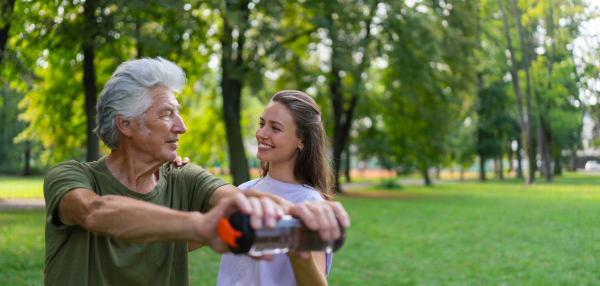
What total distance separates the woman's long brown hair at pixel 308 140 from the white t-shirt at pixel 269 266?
0.15 m

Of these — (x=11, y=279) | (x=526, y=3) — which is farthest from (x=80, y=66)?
(x=526, y=3)

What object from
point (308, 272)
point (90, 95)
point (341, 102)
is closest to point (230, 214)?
point (308, 272)

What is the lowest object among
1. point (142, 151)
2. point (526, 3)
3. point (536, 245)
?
point (536, 245)

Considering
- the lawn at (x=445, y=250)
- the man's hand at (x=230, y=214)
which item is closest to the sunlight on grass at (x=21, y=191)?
the lawn at (x=445, y=250)

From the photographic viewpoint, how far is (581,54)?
31.6 metres

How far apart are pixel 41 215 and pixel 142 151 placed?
13590mm

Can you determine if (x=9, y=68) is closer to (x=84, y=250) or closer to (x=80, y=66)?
(x=80, y=66)

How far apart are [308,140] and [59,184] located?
134 cm

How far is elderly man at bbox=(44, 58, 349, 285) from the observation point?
1.54 meters

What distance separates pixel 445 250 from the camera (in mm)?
9633

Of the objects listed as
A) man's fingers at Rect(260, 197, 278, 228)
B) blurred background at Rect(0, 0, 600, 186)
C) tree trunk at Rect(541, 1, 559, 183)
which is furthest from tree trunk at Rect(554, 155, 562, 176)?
man's fingers at Rect(260, 197, 278, 228)

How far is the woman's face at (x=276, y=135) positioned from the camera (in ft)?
8.21

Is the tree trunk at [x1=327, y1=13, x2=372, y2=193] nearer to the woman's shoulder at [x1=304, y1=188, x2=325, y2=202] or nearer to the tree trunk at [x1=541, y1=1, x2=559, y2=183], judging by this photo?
the woman's shoulder at [x1=304, y1=188, x2=325, y2=202]

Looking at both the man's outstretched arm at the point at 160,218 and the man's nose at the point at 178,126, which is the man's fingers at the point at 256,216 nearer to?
the man's outstretched arm at the point at 160,218
